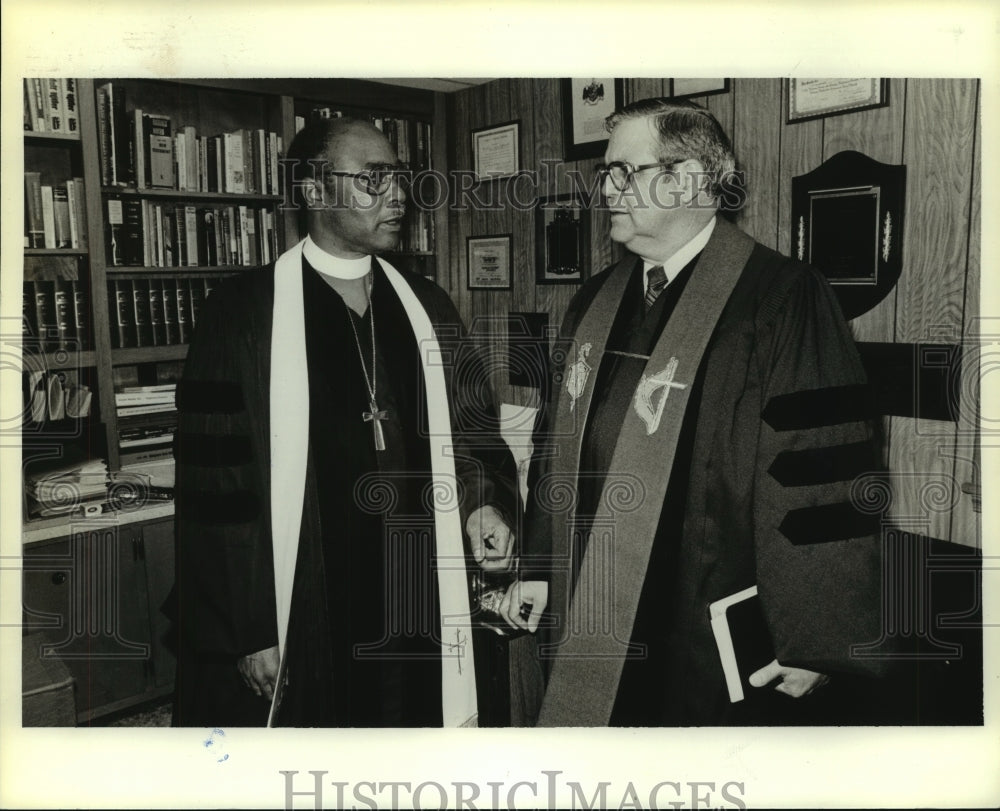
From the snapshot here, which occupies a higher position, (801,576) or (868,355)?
(868,355)

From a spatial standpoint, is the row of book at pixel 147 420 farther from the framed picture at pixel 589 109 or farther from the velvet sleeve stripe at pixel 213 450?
the framed picture at pixel 589 109

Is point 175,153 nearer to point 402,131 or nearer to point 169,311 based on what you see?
point 169,311

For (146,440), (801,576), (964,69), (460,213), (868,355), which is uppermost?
(964,69)

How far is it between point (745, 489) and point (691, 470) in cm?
11

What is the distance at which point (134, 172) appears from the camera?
1798mm

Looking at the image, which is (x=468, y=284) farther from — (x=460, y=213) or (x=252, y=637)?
(x=252, y=637)

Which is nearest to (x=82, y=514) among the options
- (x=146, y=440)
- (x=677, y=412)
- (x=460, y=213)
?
(x=146, y=440)

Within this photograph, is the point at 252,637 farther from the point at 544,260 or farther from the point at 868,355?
the point at 868,355

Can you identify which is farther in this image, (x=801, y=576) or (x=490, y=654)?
(x=490, y=654)

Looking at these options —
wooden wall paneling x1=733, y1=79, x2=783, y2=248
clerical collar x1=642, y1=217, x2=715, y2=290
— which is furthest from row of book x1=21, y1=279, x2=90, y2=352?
wooden wall paneling x1=733, y1=79, x2=783, y2=248

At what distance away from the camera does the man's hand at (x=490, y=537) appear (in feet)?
5.91

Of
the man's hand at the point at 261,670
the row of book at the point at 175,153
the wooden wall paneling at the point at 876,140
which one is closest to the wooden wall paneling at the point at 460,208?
the row of book at the point at 175,153

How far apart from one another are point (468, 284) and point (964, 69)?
3.75 feet

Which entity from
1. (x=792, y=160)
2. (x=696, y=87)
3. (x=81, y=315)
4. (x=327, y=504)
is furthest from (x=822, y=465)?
(x=81, y=315)
